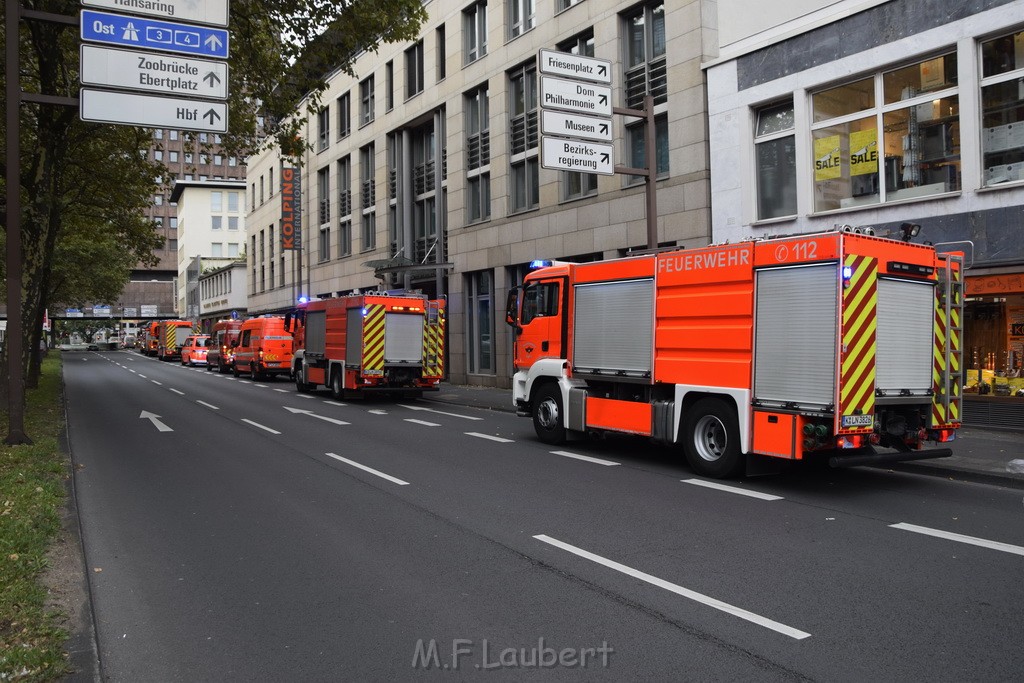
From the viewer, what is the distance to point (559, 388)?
1227 cm

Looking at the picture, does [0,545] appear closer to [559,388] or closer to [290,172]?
[559,388]

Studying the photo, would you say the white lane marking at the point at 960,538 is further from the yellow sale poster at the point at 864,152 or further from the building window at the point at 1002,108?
the yellow sale poster at the point at 864,152

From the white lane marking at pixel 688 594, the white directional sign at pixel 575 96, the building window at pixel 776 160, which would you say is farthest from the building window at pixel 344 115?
the white lane marking at pixel 688 594

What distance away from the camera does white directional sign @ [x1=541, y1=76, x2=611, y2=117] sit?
1384 centimetres

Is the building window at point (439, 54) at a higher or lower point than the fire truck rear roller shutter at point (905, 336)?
higher

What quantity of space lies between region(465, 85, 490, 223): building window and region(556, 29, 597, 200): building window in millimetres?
4613

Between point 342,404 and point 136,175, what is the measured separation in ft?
30.9

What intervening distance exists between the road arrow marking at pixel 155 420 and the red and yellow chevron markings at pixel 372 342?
5.24 meters

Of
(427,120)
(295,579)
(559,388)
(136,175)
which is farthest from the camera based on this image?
(427,120)

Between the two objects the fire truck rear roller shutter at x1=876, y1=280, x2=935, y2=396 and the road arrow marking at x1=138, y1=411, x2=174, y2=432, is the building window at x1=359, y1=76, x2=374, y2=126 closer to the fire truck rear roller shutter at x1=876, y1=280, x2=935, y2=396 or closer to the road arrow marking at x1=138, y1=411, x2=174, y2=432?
the road arrow marking at x1=138, y1=411, x2=174, y2=432

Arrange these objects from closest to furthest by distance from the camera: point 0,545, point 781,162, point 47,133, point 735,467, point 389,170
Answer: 1. point 0,545
2. point 735,467
3. point 47,133
4. point 781,162
5. point 389,170

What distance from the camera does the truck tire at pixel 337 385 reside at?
2193 centimetres

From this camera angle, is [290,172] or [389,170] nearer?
[389,170]

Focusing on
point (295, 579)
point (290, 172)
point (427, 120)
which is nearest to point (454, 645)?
point (295, 579)
